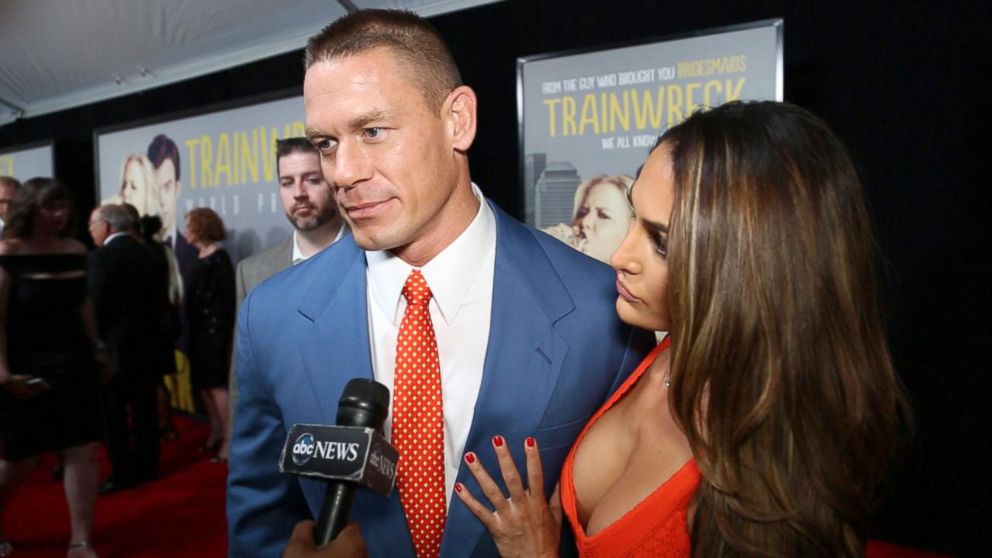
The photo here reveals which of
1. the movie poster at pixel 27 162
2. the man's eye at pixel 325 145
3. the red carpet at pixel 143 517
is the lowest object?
the red carpet at pixel 143 517

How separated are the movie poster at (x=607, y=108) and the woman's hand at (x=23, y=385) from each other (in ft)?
7.31

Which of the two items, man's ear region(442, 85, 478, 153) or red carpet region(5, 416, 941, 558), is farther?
red carpet region(5, 416, 941, 558)

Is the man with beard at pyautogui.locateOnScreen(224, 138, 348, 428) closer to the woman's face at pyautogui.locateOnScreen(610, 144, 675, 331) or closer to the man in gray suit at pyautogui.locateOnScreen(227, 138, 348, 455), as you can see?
the man in gray suit at pyautogui.locateOnScreen(227, 138, 348, 455)

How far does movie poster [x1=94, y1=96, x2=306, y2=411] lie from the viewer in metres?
5.35

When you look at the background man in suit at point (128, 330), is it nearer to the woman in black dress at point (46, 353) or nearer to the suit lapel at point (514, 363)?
the woman in black dress at point (46, 353)

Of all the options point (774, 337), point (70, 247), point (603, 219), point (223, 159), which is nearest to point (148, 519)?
point (70, 247)

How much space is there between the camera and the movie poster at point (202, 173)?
5348 mm

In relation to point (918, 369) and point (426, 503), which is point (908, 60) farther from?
point (426, 503)

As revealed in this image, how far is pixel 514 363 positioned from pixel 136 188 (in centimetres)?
598

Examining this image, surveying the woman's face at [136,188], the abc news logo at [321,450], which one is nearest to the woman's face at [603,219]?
the abc news logo at [321,450]

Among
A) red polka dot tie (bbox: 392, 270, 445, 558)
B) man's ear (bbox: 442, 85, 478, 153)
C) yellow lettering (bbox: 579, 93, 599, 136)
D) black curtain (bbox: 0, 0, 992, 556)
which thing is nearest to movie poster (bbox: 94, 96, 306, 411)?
yellow lettering (bbox: 579, 93, 599, 136)

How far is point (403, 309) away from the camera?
148 cm

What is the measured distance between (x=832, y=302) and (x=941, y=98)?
2.47m

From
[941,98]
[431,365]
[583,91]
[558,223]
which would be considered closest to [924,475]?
[941,98]
